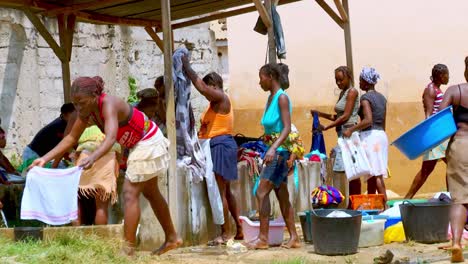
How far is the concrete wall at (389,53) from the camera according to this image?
14836 mm

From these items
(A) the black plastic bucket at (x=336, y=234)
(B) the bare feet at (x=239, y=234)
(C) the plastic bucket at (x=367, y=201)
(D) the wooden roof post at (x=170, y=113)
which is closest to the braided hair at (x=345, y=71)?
(C) the plastic bucket at (x=367, y=201)

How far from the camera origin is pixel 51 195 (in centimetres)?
733

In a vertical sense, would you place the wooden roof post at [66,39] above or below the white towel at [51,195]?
above

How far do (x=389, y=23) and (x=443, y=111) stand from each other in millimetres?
7654

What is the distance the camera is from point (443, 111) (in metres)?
7.50

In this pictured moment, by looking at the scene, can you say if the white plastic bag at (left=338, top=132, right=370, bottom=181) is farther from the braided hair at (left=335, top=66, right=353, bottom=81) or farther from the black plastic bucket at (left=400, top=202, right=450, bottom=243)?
the black plastic bucket at (left=400, top=202, right=450, bottom=243)

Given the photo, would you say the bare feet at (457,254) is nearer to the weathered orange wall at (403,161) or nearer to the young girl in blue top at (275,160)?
the young girl in blue top at (275,160)

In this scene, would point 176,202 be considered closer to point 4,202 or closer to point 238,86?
point 4,202

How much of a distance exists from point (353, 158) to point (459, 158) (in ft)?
9.77

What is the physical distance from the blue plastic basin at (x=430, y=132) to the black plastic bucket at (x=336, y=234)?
111cm

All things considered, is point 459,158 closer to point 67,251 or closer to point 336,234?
point 336,234

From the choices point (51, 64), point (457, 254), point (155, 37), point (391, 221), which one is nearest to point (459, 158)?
point (457, 254)

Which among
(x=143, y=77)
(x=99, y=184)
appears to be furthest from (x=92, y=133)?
(x=143, y=77)

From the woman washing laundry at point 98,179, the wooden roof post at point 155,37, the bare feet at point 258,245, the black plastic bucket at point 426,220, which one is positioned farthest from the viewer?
the wooden roof post at point 155,37
